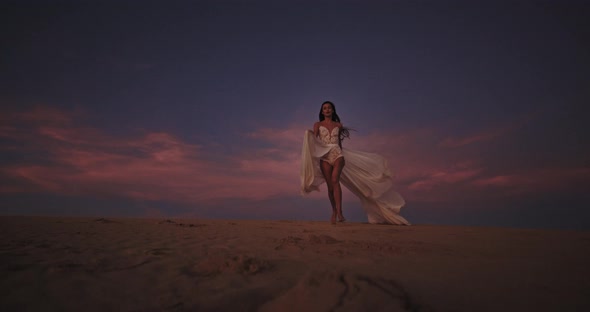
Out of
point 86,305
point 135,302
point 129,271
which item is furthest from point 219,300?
point 129,271

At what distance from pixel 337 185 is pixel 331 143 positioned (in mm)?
1132

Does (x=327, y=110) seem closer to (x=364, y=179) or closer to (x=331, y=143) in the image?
(x=331, y=143)

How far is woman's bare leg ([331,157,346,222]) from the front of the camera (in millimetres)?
7157

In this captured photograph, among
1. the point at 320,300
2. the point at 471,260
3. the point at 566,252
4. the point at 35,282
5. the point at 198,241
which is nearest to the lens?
the point at 320,300

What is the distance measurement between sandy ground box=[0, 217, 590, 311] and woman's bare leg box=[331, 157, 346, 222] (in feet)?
13.4

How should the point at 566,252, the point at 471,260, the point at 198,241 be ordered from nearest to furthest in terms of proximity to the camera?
the point at 471,260 → the point at 566,252 → the point at 198,241

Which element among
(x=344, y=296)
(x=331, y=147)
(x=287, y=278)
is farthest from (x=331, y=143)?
(x=344, y=296)

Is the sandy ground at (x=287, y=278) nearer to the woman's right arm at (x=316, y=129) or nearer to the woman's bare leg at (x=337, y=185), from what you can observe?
the woman's bare leg at (x=337, y=185)

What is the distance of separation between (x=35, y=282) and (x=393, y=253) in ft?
9.00

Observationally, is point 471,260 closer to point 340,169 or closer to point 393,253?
point 393,253

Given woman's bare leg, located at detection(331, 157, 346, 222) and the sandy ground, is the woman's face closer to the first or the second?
woman's bare leg, located at detection(331, 157, 346, 222)

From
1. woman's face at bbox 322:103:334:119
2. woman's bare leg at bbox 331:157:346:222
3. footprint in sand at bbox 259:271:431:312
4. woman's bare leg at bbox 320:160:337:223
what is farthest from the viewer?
woman's face at bbox 322:103:334:119

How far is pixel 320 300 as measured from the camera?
5.42 feet

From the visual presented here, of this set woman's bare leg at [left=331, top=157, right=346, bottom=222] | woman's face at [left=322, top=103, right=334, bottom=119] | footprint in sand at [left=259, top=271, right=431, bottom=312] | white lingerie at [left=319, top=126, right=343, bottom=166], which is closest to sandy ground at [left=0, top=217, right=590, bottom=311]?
footprint in sand at [left=259, top=271, right=431, bottom=312]
